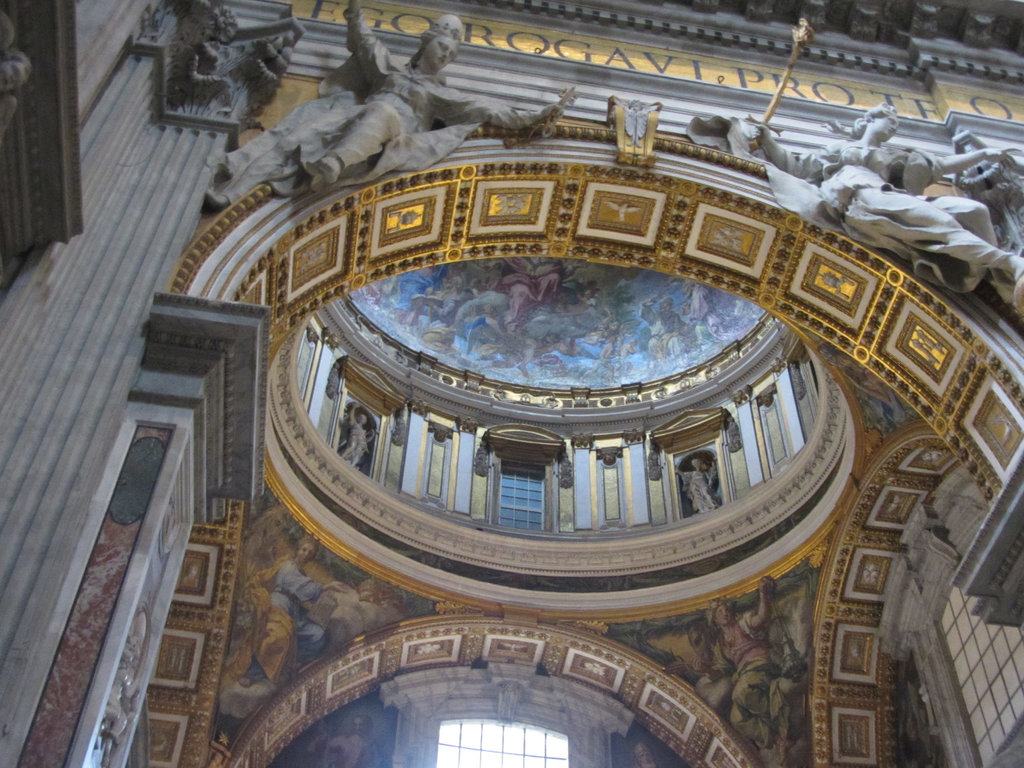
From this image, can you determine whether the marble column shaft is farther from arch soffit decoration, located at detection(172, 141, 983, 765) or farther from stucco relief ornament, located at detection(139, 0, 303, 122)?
arch soffit decoration, located at detection(172, 141, 983, 765)

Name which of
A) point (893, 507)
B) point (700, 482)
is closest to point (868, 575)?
point (893, 507)

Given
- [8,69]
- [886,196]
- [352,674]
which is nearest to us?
[8,69]

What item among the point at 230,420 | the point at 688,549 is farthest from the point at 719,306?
the point at 230,420

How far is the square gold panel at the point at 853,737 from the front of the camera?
14.0 metres

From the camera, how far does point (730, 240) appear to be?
11492mm

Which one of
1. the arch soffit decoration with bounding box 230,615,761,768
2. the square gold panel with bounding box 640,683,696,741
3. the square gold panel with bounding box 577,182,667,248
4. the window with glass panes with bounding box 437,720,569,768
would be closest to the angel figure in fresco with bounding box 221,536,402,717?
the arch soffit decoration with bounding box 230,615,761,768

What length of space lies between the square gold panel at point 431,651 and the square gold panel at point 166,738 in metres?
3.01

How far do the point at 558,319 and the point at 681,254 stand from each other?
311 inches

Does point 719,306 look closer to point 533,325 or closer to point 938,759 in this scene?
point 533,325

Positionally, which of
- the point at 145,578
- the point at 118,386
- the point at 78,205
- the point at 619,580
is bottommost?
the point at 145,578

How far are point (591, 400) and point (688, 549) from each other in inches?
151

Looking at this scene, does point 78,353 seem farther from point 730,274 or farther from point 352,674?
point 352,674

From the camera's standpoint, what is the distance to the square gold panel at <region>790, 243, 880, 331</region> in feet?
35.7

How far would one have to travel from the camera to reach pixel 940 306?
10.1m
